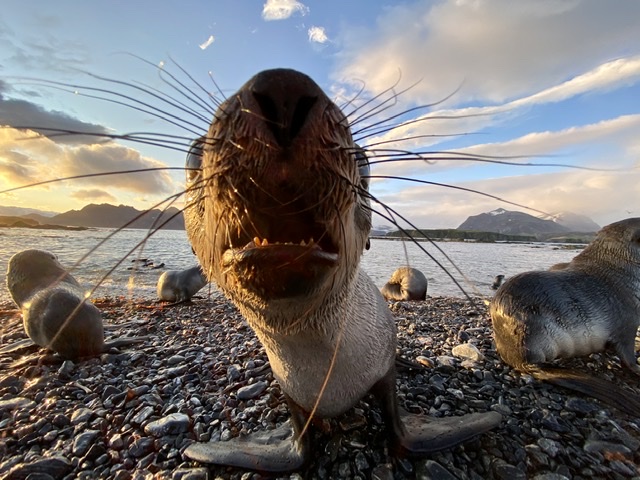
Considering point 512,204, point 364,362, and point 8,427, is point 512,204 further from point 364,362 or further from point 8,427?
point 8,427

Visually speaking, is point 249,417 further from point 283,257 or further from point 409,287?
point 409,287

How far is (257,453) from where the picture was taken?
7.48 feet

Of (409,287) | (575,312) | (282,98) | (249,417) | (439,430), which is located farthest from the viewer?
(409,287)

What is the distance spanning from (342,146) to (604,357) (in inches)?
204

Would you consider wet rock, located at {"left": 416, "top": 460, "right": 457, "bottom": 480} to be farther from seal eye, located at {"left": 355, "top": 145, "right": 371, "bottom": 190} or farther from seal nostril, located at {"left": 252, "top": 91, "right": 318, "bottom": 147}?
seal nostril, located at {"left": 252, "top": 91, "right": 318, "bottom": 147}

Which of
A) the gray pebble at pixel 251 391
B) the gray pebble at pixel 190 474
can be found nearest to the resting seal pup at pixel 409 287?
the gray pebble at pixel 251 391

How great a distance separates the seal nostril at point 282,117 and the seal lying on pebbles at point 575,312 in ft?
11.9

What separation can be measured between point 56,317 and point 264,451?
3876 mm

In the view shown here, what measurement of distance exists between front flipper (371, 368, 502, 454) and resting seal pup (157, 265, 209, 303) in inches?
302

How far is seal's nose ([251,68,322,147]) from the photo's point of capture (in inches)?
40.7

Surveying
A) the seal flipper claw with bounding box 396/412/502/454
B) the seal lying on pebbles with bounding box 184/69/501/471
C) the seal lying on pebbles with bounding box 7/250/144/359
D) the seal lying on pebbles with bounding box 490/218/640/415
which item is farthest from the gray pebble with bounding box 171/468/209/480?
the seal lying on pebbles with bounding box 490/218/640/415

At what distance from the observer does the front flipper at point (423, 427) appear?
2.29 meters

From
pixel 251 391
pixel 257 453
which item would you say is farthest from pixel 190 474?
pixel 251 391

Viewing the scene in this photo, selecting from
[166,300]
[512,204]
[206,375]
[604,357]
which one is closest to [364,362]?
[512,204]
